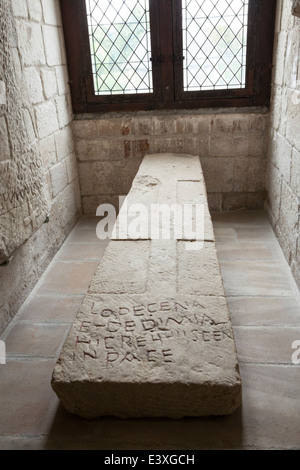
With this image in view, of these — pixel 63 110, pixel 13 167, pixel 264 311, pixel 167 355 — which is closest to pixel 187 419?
pixel 167 355

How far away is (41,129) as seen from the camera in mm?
3107

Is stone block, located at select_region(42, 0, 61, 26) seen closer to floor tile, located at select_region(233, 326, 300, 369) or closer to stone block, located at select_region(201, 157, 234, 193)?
stone block, located at select_region(201, 157, 234, 193)

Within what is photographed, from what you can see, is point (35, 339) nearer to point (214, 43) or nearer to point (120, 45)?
point (120, 45)

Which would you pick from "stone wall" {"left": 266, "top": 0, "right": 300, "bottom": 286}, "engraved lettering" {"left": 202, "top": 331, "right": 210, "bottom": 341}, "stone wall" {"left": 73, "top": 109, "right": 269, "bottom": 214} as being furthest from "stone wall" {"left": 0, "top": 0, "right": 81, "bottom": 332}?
"stone wall" {"left": 266, "top": 0, "right": 300, "bottom": 286}

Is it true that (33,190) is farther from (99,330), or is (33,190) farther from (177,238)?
(99,330)

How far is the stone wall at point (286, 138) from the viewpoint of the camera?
2.77m

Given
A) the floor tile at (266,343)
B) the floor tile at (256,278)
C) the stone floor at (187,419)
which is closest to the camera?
the stone floor at (187,419)

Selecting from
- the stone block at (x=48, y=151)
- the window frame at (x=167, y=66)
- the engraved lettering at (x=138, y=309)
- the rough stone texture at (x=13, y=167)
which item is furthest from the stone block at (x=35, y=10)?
the engraved lettering at (x=138, y=309)

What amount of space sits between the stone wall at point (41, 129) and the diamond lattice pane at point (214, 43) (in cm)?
118

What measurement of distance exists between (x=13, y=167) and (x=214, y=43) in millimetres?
2356

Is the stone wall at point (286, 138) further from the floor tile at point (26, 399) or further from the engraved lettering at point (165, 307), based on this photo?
the floor tile at point (26, 399)
